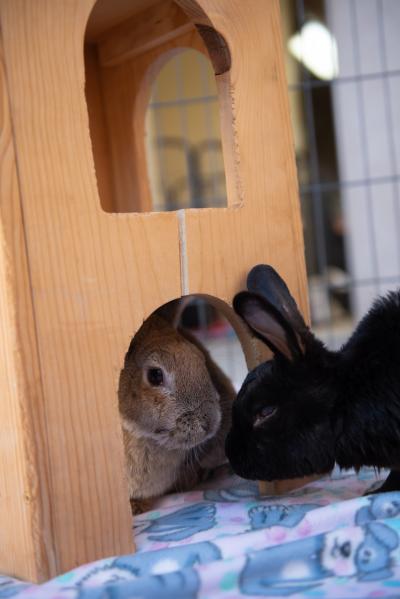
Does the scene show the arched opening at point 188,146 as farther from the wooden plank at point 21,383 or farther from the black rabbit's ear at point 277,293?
the wooden plank at point 21,383

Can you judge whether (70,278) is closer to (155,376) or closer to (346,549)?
(155,376)

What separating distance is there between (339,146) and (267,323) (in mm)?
3723

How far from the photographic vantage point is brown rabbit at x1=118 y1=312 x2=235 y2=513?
5.04 ft

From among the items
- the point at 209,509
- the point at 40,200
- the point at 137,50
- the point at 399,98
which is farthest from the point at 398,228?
the point at 40,200

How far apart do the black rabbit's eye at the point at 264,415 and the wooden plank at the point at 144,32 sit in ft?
3.19

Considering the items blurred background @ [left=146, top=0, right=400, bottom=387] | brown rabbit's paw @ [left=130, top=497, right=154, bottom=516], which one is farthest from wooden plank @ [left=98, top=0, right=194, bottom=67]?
blurred background @ [left=146, top=0, right=400, bottom=387]

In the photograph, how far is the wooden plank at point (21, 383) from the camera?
3.83ft

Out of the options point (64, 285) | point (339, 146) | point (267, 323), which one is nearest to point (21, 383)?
point (64, 285)

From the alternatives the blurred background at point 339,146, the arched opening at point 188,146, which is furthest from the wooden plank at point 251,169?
the arched opening at point 188,146

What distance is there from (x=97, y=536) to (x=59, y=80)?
751mm

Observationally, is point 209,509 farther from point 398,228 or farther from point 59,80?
point 398,228

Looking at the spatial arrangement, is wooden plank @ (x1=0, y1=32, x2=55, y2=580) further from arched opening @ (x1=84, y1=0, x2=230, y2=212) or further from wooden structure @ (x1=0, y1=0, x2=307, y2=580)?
arched opening @ (x1=84, y1=0, x2=230, y2=212)

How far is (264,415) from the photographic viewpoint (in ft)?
4.40

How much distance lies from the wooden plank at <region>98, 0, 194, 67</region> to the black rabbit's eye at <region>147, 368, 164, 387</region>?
2.73ft
